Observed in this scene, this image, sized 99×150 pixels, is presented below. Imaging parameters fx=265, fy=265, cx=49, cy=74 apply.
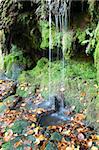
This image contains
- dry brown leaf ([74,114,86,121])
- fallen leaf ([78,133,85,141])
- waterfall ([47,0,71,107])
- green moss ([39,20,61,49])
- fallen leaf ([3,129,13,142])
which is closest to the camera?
fallen leaf ([78,133,85,141])

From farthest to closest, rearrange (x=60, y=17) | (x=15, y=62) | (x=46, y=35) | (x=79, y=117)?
(x=15, y=62)
(x=46, y=35)
(x=60, y=17)
(x=79, y=117)

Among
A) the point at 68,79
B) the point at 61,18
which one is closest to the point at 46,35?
the point at 61,18

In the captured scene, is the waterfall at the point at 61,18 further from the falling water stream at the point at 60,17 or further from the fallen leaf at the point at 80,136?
the fallen leaf at the point at 80,136

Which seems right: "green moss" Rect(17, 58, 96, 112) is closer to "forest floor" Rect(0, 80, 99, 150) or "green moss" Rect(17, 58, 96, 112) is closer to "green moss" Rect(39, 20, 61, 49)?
"forest floor" Rect(0, 80, 99, 150)

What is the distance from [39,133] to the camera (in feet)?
18.0

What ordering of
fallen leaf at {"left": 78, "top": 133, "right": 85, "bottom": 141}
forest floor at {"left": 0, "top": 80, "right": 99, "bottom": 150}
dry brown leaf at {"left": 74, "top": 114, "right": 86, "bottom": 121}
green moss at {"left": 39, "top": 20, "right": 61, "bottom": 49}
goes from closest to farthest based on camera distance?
1. forest floor at {"left": 0, "top": 80, "right": 99, "bottom": 150}
2. fallen leaf at {"left": 78, "top": 133, "right": 85, "bottom": 141}
3. dry brown leaf at {"left": 74, "top": 114, "right": 86, "bottom": 121}
4. green moss at {"left": 39, "top": 20, "right": 61, "bottom": 49}

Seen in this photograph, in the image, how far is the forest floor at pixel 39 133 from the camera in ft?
16.8

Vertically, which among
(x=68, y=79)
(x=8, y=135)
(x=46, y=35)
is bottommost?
(x=8, y=135)

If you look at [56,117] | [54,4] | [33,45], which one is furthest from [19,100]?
[54,4]

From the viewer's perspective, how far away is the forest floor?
511 centimetres

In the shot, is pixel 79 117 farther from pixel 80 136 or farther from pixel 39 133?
pixel 39 133

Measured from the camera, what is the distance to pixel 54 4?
6555 mm

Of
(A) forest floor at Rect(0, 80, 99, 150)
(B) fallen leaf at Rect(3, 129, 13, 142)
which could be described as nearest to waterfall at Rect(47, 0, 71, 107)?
(A) forest floor at Rect(0, 80, 99, 150)

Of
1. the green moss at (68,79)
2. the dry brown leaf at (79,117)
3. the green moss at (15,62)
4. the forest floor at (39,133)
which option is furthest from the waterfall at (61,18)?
the green moss at (15,62)
